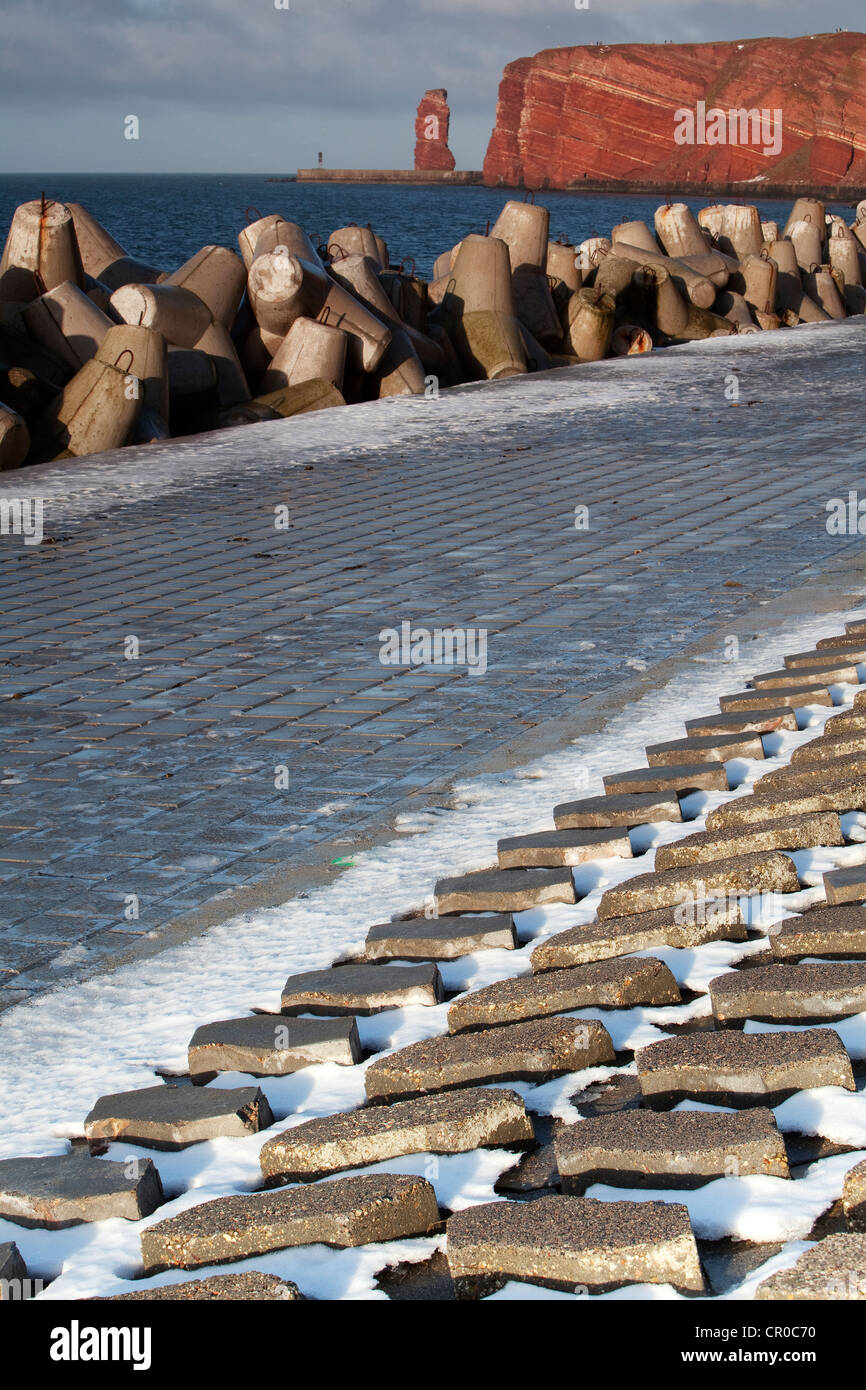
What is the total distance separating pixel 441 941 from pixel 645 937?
53 centimetres

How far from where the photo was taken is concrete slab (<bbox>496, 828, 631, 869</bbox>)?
447 centimetres

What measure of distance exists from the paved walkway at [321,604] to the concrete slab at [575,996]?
110cm

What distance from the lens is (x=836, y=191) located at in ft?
505

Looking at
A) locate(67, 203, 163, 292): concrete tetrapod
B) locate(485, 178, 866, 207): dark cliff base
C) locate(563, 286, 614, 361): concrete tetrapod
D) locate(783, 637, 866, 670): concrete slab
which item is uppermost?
locate(485, 178, 866, 207): dark cliff base

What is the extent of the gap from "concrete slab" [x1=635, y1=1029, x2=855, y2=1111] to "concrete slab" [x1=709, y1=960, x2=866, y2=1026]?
0.15 m

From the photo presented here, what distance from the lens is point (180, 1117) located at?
3213 mm

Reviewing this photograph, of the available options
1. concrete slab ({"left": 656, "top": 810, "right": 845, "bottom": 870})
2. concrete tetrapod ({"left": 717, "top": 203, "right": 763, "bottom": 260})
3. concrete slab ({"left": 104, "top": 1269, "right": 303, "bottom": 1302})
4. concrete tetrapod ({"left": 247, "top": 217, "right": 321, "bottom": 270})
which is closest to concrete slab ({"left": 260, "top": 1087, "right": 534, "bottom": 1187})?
concrete slab ({"left": 104, "top": 1269, "right": 303, "bottom": 1302})

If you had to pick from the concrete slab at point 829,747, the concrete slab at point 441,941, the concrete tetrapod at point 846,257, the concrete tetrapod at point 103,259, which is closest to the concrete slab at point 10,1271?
the concrete slab at point 441,941

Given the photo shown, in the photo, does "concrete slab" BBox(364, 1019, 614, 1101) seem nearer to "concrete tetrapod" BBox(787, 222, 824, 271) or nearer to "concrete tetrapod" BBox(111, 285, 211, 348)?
"concrete tetrapod" BBox(111, 285, 211, 348)

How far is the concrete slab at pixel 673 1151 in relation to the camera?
2719 millimetres

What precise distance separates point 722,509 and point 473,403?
206 inches

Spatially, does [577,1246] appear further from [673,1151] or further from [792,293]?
[792,293]
